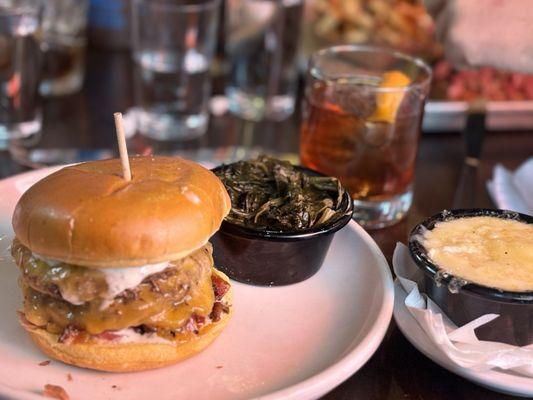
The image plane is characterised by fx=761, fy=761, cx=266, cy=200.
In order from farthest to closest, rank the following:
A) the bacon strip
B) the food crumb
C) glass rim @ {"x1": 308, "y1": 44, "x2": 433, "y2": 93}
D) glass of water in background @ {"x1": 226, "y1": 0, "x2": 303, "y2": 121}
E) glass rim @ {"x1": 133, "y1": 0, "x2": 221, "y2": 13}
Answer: glass of water in background @ {"x1": 226, "y1": 0, "x2": 303, "y2": 121} < glass rim @ {"x1": 133, "y1": 0, "x2": 221, "y2": 13} < glass rim @ {"x1": 308, "y1": 44, "x2": 433, "y2": 93} < the bacon strip < the food crumb

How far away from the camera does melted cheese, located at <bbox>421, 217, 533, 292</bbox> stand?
1.38 meters

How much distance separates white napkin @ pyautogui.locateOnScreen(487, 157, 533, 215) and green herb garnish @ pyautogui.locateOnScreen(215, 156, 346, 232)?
653 mm

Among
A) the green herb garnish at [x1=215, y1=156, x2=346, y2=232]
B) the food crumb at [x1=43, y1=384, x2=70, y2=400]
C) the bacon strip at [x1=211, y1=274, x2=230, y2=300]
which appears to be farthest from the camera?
the green herb garnish at [x1=215, y1=156, x2=346, y2=232]

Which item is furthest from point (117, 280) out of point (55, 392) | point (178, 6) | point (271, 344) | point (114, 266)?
point (178, 6)

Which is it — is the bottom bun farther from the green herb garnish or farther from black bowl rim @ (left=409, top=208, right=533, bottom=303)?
black bowl rim @ (left=409, top=208, right=533, bottom=303)

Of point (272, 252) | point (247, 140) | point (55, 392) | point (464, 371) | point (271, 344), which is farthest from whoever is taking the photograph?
point (247, 140)

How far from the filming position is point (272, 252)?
5.10 feet

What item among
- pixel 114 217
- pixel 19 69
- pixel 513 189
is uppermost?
pixel 114 217

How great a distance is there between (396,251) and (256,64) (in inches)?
50.6

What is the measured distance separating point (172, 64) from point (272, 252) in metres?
1.16

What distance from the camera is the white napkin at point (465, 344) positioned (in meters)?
1.31

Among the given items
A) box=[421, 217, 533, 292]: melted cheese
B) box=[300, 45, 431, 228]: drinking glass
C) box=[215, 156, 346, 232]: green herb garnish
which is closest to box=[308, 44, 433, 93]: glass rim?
box=[300, 45, 431, 228]: drinking glass

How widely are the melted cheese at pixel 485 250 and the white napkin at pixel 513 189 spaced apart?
0.51 metres

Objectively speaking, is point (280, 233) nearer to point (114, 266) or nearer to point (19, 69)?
point (114, 266)
